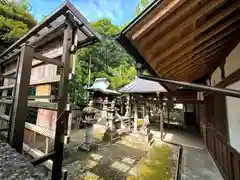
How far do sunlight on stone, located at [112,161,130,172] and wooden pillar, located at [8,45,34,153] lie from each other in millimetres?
3167

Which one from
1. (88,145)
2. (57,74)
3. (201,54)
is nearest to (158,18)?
(201,54)

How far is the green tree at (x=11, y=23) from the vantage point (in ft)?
18.8

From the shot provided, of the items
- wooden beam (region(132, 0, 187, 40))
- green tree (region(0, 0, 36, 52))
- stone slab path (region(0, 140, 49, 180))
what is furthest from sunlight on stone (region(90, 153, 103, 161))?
green tree (region(0, 0, 36, 52))

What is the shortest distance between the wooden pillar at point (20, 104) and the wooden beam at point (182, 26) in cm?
150

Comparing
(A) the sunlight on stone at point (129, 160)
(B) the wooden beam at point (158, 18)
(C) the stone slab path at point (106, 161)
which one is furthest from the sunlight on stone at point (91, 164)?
(B) the wooden beam at point (158, 18)

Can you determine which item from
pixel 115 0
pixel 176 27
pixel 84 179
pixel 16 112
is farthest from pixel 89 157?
pixel 115 0

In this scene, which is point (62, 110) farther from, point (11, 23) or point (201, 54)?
point (11, 23)

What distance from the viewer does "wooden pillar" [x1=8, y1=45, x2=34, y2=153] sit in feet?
5.15

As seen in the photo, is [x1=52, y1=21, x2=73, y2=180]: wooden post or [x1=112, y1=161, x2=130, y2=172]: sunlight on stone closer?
[x1=52, y1=21, x2=73, y2=180]: wooden post

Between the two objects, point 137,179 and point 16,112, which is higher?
point 16,112

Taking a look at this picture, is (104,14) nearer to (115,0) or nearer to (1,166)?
(115,0)

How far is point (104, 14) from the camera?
2188 centimetres

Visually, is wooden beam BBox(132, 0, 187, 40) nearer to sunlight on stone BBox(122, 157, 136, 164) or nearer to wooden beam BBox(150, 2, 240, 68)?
wooden beam BBox(150, 2, 240, 68)

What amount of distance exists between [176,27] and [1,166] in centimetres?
202
